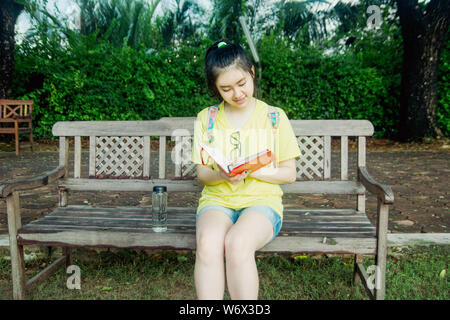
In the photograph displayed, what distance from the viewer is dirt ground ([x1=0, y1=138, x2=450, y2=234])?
11.9 feet

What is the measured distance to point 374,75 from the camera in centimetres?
965

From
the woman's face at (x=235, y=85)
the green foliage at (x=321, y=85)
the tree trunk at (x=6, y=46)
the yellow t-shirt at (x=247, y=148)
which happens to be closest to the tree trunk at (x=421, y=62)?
the green foliage at (x=321, y=85)

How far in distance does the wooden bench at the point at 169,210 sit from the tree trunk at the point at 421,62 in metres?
7.22

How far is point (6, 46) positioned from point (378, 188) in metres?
9.90

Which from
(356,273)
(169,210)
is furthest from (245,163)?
(356,273)

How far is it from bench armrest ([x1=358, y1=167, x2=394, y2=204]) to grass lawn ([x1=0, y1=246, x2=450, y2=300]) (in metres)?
0.68

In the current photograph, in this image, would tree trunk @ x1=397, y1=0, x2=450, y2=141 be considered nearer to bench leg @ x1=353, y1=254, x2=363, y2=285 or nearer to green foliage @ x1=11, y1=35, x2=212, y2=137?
green foliage @ x1=11, y1=35, x2=212, y2=137

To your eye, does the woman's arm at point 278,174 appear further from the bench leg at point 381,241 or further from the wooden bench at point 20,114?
the wooden bench at point 20,114

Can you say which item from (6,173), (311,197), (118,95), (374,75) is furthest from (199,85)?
(311,197)

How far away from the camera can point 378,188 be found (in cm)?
204

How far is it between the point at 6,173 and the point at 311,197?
4.76 m

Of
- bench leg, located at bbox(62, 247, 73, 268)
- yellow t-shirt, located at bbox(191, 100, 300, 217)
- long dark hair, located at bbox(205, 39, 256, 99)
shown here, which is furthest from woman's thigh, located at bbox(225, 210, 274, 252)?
bench leg, located at bbox(62, 247, 73, 268)

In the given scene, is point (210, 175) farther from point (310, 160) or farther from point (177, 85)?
point (177, 85)

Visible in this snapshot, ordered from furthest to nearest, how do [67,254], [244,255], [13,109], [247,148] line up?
1. [13,109]
2. [67,254]
3. [247,148]
4. [244,255]
